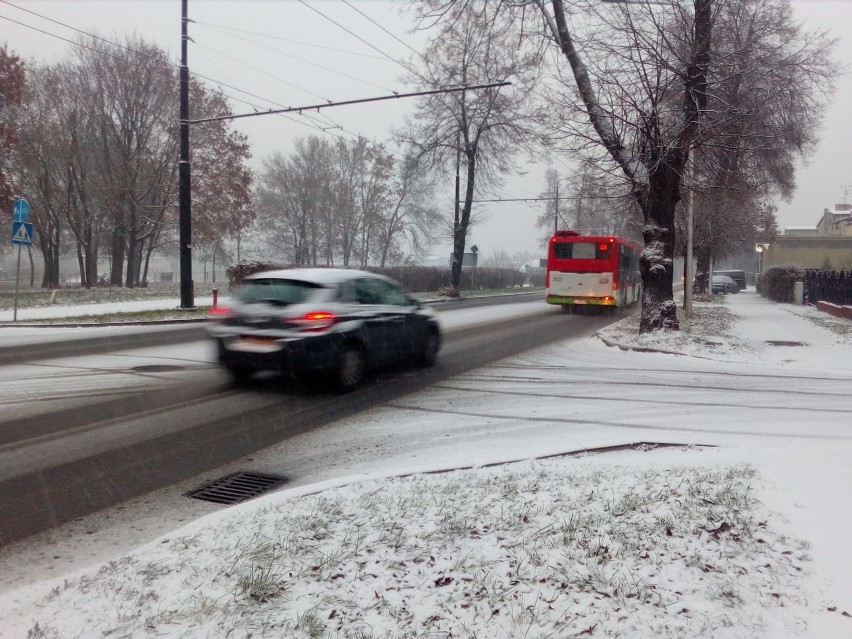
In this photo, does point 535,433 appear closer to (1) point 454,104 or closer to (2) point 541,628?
(2) point 541,628

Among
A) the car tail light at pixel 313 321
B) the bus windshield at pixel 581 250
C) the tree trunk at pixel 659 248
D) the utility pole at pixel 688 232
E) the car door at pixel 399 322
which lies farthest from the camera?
the bus windshield at pixel 581 250

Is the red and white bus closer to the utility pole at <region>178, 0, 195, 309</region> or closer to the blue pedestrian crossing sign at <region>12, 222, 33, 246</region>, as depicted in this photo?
the utility pole at <region>178, 0, 195, 309</region>

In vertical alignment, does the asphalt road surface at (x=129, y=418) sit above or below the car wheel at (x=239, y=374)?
below

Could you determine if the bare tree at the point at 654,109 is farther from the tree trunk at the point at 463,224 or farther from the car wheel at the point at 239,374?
the tree trunk at the point at 463,224

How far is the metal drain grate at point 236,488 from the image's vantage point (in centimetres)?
502

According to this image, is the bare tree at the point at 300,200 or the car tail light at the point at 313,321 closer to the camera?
the car tail light at the point at 313,321

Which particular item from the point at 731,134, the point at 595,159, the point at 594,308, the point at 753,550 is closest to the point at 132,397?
the point at 753,550

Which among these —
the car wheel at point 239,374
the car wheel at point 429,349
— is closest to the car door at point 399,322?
the car wheel at point 429,349

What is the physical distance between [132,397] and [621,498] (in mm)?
6507

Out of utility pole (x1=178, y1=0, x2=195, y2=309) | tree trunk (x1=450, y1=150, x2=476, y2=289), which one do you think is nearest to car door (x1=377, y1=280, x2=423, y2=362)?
utility pole (x1=178, y1=0, x2=195, y2=309)

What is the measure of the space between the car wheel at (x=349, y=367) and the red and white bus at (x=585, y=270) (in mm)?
17607

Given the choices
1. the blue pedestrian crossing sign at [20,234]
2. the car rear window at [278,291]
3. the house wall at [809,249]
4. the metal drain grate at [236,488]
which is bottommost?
the metal drain grate at [236,488]

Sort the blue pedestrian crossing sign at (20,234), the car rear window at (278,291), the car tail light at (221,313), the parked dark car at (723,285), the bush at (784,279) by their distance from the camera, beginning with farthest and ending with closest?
1. the parked dark car at (723,285)
2. the bush at (784,279)
3. the blue pedestrian crossing sign at (20,234)
4. the car tail light at (221,313)
5. the car rear window at (278,291)

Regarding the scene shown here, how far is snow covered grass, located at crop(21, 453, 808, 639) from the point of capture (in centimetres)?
306
